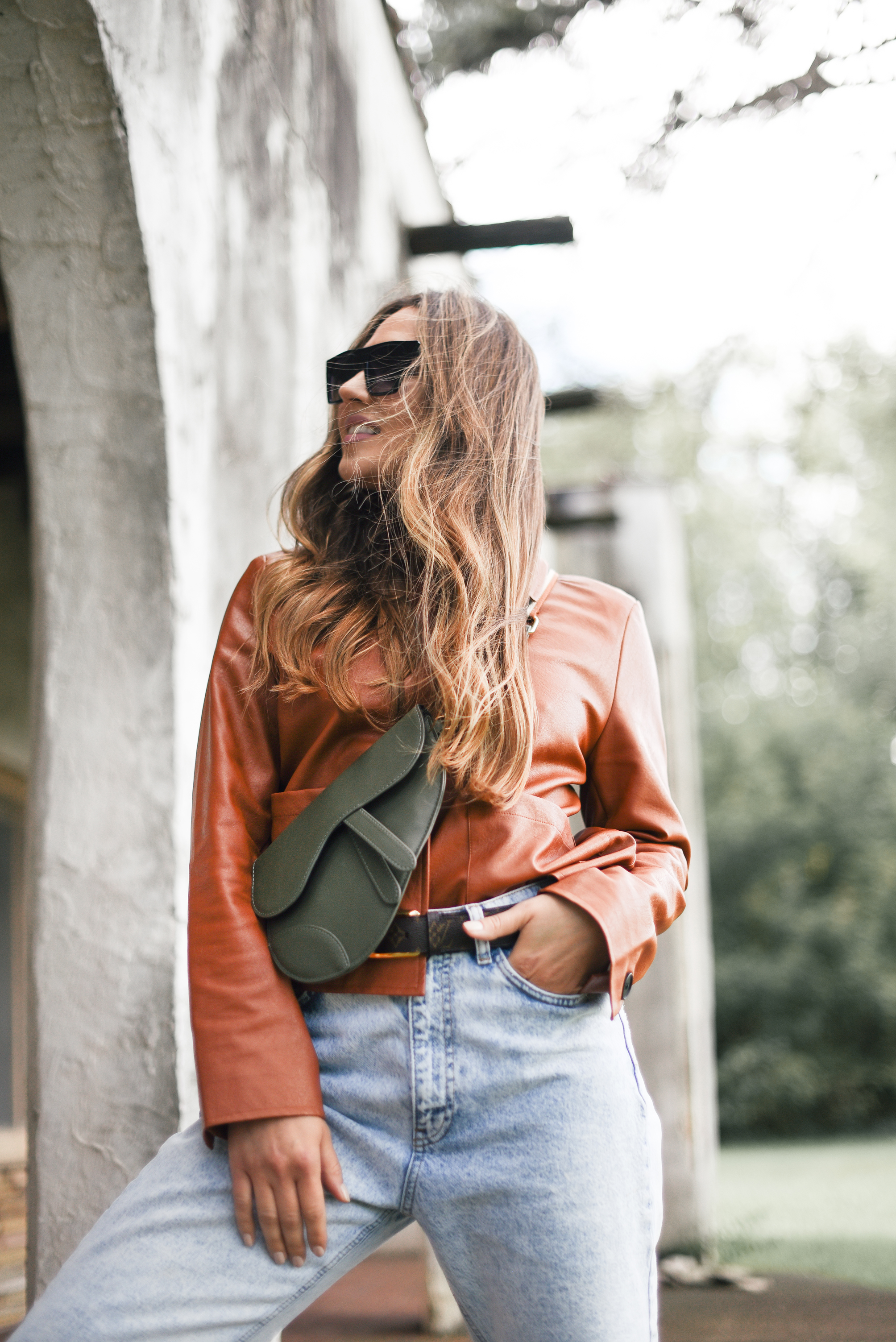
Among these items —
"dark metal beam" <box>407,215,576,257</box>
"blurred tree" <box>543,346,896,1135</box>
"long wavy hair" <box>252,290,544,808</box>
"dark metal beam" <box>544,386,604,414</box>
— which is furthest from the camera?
"blurred tree" <box>543,346,896,1135</box>

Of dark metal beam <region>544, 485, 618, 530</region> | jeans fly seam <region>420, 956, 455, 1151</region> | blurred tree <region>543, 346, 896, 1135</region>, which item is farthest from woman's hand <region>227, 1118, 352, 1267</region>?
blurred tree <region>543, 346, 896, 1135</region>

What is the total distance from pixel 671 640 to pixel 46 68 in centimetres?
399

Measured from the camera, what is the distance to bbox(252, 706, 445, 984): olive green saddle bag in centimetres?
130

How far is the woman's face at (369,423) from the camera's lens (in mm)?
1576

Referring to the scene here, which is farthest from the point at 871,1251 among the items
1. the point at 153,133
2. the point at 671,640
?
the point at 153,133

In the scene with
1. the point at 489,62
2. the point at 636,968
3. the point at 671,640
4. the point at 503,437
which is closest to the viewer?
the point at 636,968

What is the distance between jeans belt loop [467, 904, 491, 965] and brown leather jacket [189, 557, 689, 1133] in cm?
4

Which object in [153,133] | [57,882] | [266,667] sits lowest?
[57,882]

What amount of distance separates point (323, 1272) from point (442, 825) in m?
0.53

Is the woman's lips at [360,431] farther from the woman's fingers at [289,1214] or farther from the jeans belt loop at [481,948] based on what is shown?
the woman's fingers at [289,1214]

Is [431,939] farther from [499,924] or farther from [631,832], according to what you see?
[631,832]

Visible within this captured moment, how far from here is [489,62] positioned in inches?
313

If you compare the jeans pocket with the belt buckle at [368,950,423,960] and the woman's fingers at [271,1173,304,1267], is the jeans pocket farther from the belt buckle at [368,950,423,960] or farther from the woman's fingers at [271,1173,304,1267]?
the woman's fingers at [271,1173,304,1267]

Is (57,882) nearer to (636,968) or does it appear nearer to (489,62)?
(636,968)
